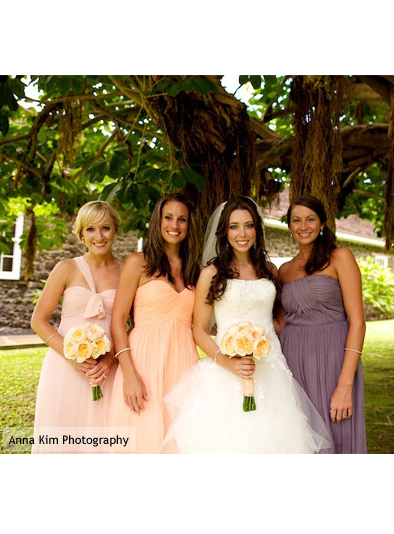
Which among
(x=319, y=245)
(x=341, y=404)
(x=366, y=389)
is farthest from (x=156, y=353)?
(x=366, y=389)

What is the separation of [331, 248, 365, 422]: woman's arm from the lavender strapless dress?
69 mm

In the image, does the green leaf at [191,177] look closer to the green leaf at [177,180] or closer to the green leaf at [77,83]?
the green leaf at [177,180]

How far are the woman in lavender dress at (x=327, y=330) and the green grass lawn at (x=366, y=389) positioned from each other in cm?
209

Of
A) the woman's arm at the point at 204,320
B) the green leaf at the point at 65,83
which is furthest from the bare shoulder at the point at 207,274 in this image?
the green leaf at the point at 65,83

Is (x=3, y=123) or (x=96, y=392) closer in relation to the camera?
(x=96, y=392)

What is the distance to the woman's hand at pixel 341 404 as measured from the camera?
2.97 metres

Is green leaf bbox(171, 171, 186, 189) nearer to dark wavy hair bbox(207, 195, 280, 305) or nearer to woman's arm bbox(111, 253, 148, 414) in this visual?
dark wavy hair bbox(207, 195, 280, 305)

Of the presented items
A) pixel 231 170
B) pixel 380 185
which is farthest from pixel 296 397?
pixel 380 185

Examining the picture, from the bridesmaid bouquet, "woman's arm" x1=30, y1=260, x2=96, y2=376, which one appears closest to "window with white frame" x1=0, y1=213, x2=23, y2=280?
"woman's arm" x1=30, y1=260, x2=96, y2=376

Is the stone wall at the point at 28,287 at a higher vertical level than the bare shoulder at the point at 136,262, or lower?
lower

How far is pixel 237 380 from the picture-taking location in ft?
9.57

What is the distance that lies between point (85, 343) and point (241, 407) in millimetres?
984

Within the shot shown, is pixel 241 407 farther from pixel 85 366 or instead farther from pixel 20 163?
pixel 20 163

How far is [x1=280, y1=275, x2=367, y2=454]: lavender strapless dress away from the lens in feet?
10.0
